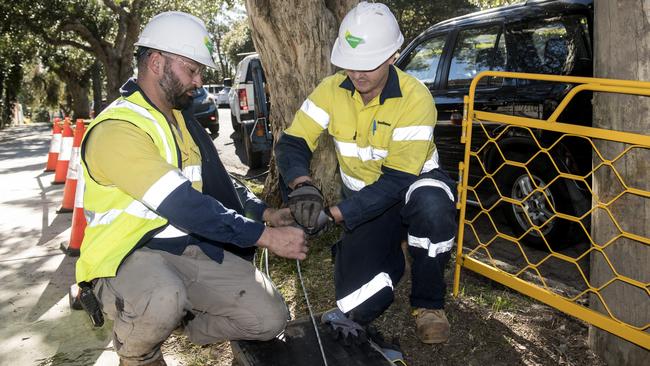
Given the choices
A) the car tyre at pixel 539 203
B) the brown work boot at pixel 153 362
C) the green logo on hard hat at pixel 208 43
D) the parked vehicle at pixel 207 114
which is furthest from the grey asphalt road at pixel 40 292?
the parked vehicle at pixel 207 114

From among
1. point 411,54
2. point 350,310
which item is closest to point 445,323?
point 350,310

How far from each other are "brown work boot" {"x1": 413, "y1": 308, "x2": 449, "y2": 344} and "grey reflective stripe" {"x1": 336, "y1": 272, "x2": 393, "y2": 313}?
243 mm

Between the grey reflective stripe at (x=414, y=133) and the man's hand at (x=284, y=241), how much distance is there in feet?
2.52

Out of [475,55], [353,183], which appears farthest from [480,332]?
[475,55]

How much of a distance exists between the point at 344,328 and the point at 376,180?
84cm

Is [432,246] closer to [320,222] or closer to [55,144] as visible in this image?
[320,222]

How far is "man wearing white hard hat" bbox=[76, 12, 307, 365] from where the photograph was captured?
2221 mm

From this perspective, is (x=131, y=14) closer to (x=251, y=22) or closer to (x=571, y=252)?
(x=251, y=22)

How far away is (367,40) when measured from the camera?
2.77 metres

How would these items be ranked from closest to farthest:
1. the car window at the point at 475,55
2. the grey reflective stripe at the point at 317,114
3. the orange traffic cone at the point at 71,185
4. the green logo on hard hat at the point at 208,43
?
the green logo on hard hat at the point at 208,43 < the grey reflective stripe at the point at 317,114 < the car window at the point at 475,55 < the orange traffic cone at the point at 71,185

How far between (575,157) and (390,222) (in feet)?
6.08

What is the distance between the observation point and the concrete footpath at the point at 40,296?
300 cm

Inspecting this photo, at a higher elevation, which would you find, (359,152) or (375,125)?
(375,125)

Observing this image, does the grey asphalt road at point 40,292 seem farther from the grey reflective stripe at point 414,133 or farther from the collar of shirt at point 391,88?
the collar of shirt at point 391,88
